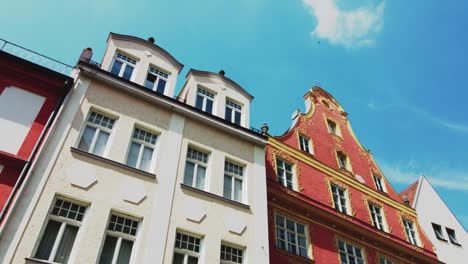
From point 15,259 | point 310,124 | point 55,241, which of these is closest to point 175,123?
point 55,241

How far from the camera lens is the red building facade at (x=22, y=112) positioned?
34.4 feet

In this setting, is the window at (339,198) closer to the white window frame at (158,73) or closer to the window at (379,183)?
the window at (379,183)

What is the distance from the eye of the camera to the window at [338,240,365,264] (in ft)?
55.3

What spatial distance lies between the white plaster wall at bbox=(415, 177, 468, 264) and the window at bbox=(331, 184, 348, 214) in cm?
714

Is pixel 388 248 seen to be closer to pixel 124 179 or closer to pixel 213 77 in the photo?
pixel 213 77

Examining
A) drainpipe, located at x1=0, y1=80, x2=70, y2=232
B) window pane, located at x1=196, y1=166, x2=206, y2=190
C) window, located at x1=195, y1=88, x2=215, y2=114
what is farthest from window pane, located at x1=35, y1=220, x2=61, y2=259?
window, located at x1=195, y1=88, x2=215, y2=114

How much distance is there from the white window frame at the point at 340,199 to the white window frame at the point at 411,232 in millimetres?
4887

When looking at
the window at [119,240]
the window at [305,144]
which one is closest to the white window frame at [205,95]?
the window at [305,144]

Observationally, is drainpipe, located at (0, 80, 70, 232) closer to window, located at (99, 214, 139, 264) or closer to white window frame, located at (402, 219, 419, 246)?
window, located at (99, 214, 139, 264)

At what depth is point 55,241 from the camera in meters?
9.59

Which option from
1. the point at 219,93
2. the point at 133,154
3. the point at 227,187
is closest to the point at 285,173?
the point at 227,187

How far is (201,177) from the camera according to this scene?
1374 centimetres

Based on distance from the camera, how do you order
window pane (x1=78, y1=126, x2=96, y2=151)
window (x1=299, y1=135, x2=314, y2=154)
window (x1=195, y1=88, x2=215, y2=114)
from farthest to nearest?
window (x1=299, y1=135, x2=314, y2=154), window (x1=195, y1=88, x2=215, y2=114), window pane (x1=78, y1=126, x2=96, y2=151)

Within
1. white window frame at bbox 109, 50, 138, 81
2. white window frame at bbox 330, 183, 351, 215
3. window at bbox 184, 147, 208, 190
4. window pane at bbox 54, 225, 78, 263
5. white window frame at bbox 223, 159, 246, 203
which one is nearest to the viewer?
window pane at bbox 54, 225, 78, 263
